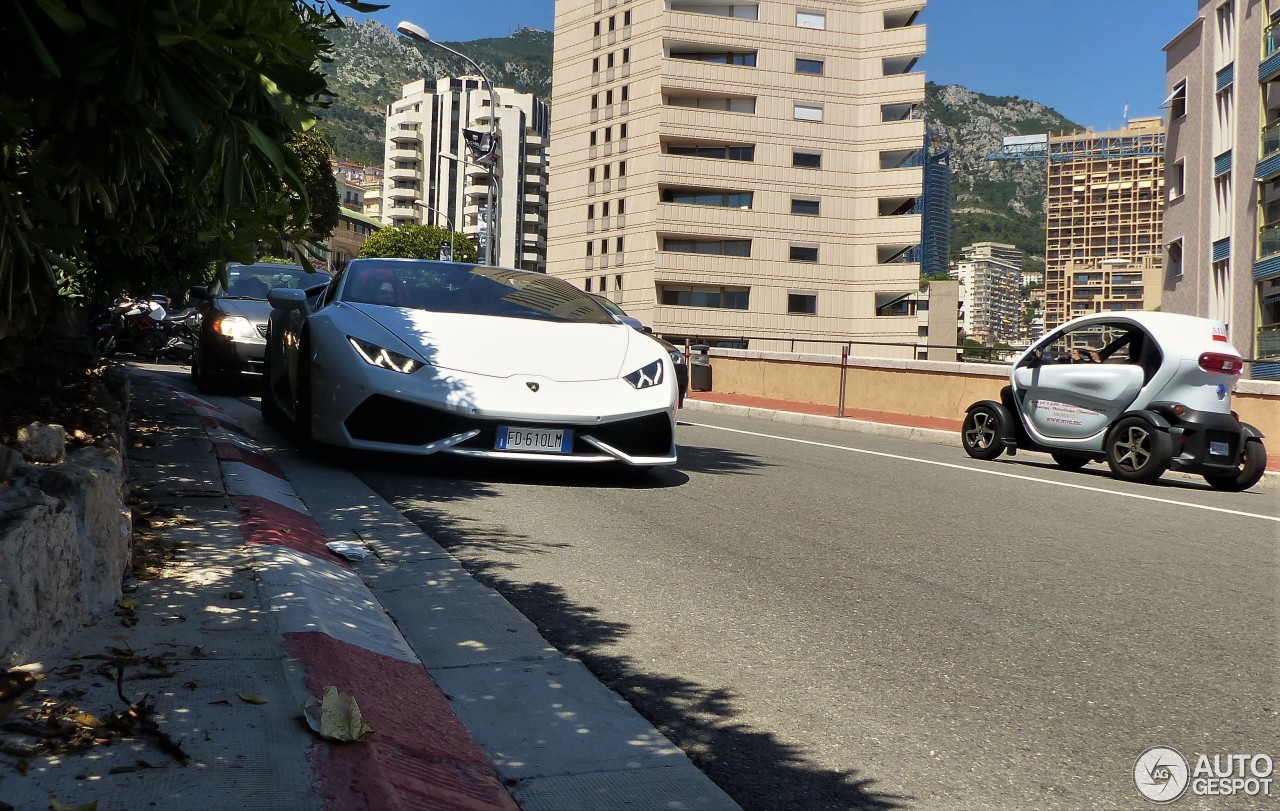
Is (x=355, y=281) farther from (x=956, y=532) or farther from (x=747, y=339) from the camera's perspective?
(x=747, y=339)

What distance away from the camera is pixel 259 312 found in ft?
42.0

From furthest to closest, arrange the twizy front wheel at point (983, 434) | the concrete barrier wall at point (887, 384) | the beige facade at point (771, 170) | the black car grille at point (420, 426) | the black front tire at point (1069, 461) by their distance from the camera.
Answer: the beige facade at point (771, 170), the concrete barrier wall at point (887, 384), the twizy front wheel at point (983, 434), the black front tire at point (1069, 461), the black car grille at point (420, 426)

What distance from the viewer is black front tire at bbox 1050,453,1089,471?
1195cm

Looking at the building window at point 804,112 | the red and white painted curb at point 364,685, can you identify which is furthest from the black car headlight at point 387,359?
the building window at point 804,112

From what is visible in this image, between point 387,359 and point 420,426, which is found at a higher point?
point 387,359

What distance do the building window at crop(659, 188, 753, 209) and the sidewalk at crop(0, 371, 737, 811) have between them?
208 ft

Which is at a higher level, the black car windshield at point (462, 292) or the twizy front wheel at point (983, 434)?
the black car windshield at point (462, 292)

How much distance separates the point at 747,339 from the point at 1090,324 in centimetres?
5467

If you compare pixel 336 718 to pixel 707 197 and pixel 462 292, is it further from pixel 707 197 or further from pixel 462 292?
pixel 707 197

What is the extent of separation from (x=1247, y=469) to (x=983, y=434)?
8.62 ft

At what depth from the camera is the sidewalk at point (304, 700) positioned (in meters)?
2.33

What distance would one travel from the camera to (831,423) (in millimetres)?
17719

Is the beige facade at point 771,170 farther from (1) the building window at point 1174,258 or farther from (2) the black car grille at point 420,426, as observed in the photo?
(2) the black car grille at point 420,426

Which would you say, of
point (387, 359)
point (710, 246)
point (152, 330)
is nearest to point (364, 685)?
point (387, 359)
